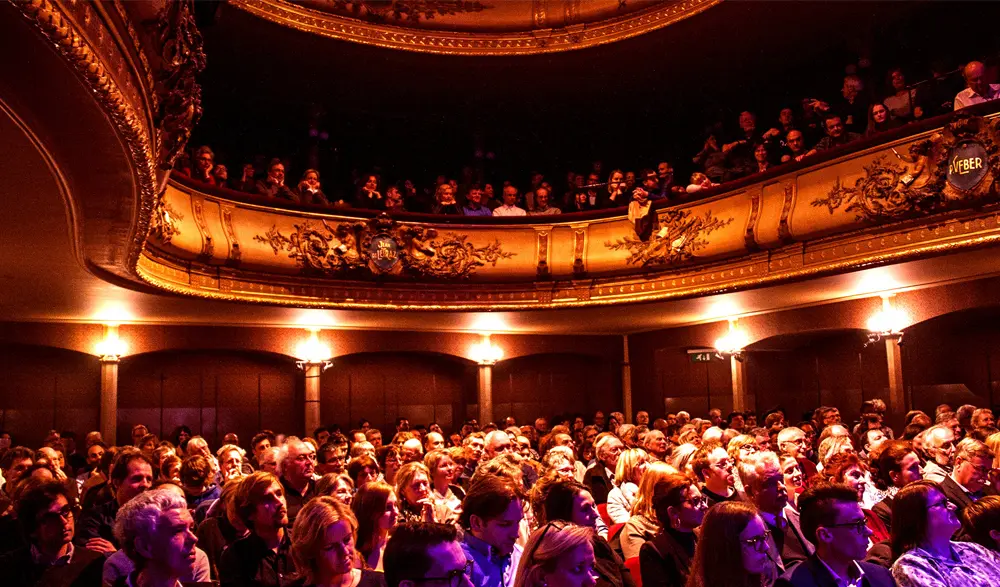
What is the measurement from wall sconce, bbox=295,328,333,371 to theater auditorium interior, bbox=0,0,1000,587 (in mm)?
53

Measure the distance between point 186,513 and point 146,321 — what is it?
11.3m

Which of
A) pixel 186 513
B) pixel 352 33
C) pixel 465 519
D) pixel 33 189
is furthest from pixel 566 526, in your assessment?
pixel 352 33

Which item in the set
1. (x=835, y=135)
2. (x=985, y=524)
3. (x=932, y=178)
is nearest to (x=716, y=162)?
(x=835, y=135)

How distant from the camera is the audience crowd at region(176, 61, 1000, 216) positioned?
37.6 ft

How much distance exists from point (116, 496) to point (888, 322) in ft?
34.8

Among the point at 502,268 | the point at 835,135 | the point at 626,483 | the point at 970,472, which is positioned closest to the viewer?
the point at 970,472

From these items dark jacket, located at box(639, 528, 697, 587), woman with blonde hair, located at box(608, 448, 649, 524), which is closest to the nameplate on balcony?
woman with blonde hair, located at box(608, 448, 649, 524)

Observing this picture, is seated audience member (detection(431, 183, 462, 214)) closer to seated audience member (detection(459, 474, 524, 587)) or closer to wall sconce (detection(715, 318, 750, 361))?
wall sconce (detection(715, 318, 750, 361))

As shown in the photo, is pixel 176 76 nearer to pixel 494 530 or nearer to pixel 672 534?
pixel 494 530

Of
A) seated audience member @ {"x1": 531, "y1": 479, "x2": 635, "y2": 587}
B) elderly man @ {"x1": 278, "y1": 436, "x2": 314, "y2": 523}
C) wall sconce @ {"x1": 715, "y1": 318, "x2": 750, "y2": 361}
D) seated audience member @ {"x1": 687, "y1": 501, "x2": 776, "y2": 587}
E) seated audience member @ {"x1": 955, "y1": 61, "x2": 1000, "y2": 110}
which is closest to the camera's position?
seated audience member @ {"x1": 687, "y1": 501, "x2": 776, "y2": 587}

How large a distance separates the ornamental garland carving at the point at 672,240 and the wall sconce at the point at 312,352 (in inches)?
205

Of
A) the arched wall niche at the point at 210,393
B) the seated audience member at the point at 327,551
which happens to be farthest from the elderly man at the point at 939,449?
the arched wall niche at the point at 210,393

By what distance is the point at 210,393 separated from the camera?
50.3ft

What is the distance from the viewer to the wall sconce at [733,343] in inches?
589
